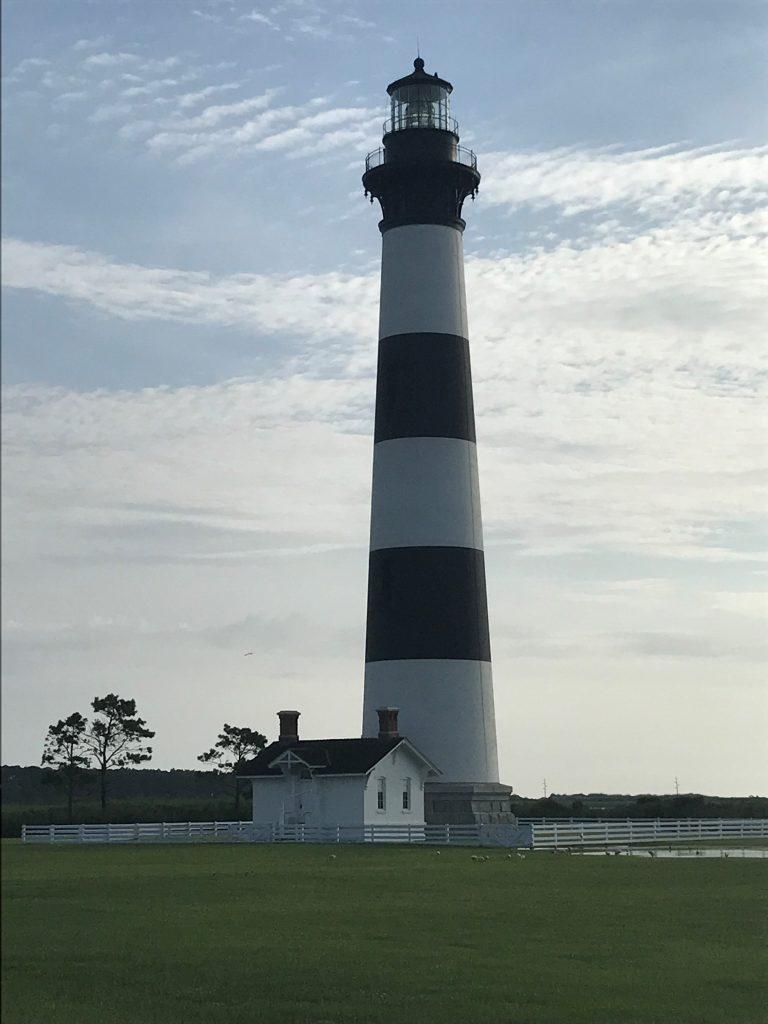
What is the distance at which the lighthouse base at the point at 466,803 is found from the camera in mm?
53062

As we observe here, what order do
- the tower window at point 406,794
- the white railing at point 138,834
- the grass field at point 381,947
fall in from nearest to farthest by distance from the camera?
the grass field at point 381,947 < the white railing at point 138,834 < the tower window at point 406,794

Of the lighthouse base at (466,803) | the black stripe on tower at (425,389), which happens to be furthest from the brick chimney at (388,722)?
the black stripe on tower at (425,389)

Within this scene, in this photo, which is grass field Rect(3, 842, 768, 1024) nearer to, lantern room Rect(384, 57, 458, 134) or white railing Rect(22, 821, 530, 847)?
white railing Rect(22, 821, 530, 847)

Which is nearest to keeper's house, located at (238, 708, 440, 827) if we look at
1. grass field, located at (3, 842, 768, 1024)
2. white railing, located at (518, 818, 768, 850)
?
white railing, located at (518, 818, 768, 850)

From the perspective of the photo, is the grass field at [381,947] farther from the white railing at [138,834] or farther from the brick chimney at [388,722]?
the white railing at [138,834]

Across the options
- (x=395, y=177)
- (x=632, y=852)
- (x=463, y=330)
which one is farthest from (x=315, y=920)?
(x=395, y=177)

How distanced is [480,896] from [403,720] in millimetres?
24405

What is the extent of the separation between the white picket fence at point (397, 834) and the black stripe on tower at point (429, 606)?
645cm

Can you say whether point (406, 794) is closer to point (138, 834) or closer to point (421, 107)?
point (138, 834)

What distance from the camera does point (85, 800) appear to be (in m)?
127

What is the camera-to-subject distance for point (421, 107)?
190 feet

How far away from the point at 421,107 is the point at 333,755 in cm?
2666

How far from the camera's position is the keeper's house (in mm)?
52188

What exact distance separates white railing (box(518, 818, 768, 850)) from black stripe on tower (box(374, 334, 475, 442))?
50.0 feet
